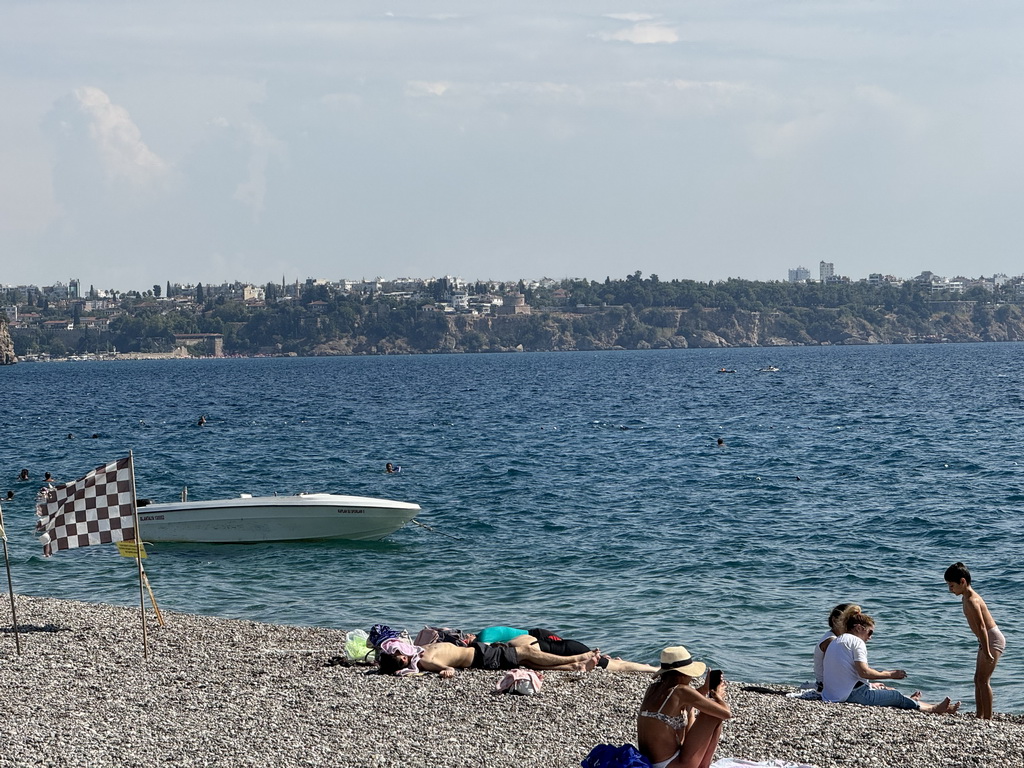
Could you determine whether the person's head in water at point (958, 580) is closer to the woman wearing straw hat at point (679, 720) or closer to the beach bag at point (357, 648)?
the woman wearing straw hat at point (679, 720)

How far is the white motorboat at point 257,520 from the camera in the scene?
1080 inches

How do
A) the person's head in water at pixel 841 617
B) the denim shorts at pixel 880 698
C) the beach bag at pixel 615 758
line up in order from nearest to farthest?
the beach bag at pixel 615 758
the denim shorts at pixel 880 698
the person's head in water at pixel 841 617

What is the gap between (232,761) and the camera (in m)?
10.3

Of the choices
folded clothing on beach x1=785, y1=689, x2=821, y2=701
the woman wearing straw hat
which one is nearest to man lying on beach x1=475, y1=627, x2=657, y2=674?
folded clothing on beach x1=785, y1=689, x2=821, y2=701

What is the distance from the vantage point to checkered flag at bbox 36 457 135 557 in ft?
51.0

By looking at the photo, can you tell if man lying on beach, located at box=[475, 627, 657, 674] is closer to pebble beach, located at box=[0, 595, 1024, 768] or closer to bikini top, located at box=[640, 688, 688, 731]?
pebble beach, located at box=[0, 595, 1024, 768]

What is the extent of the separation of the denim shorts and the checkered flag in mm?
9460

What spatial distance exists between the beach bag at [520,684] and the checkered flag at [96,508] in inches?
229

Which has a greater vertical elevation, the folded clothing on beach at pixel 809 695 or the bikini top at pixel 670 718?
the bikini top at pixel 670 718

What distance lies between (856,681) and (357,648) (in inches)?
244

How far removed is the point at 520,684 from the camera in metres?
13.0

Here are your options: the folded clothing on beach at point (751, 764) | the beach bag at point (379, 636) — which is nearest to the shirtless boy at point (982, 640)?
the folded clothing on beach at point (751, 764)

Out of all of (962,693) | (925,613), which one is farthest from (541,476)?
(962,693)

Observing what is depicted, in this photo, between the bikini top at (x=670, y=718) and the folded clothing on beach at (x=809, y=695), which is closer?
the bikini top at (x=670, y=718)
